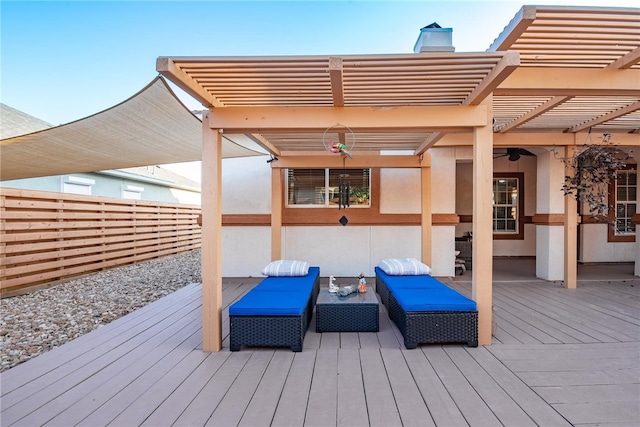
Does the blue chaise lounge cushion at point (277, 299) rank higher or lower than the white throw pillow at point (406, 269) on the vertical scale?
lower

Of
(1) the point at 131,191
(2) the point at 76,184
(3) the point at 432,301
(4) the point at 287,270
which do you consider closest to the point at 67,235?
(2) the point at 76,184

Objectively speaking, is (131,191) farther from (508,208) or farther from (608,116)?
(608,116)

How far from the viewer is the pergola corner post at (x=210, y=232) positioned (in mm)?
3398

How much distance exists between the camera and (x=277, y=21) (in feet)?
27.8

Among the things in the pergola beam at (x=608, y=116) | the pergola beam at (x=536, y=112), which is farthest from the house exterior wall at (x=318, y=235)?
the pergola beam at (x=608, y=116)

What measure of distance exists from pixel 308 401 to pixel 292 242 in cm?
496

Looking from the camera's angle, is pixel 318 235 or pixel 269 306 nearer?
pixel 269 306

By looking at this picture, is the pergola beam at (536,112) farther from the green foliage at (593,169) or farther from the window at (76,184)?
the window at (76,184)

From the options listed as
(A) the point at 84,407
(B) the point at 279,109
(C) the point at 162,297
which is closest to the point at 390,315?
(B) the point at 279,109

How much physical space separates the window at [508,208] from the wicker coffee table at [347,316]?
24.6 feet

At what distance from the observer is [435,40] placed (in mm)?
3518

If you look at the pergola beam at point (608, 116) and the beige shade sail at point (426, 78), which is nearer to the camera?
the beige shade sail at point (426, 78)

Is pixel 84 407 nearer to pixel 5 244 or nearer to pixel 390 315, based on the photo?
pixel 390 315

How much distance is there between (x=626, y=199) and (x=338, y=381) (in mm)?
10572
